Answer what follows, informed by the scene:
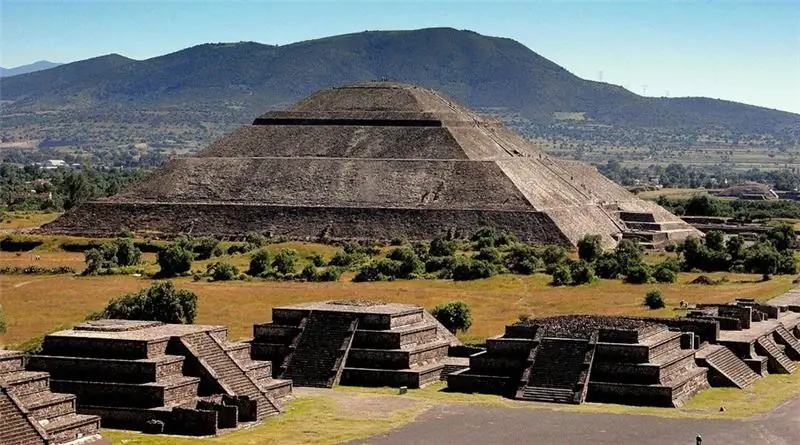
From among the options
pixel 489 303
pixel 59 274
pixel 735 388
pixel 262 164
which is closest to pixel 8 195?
pixel 262 164

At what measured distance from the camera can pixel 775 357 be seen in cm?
6275

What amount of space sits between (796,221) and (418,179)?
1957 inches

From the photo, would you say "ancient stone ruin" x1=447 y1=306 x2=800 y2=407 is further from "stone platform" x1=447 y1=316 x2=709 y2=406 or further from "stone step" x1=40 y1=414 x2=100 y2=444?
"stone step" x1=40 y1=414 x2=100 y2=444

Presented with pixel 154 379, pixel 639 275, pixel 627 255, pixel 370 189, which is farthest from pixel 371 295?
pixel 370 189

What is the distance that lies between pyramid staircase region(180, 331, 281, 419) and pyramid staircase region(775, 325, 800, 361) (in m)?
25.2

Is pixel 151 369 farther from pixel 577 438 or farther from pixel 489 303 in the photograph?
pixel 489 303

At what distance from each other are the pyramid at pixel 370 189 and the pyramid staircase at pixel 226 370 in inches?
2723

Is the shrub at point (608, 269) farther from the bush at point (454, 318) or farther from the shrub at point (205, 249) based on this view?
the bush at point (454, 318)

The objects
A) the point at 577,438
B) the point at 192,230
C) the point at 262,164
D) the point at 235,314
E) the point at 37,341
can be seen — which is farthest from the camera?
the point at 262,164

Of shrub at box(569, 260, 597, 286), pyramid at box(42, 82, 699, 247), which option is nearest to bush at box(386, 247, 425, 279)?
shrub at box(569, 260, 597, 286)

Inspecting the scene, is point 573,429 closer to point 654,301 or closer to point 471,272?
point 654,301

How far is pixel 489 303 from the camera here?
8438 centimetres

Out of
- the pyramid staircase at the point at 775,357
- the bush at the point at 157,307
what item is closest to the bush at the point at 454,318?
the bush at the point at 157,307

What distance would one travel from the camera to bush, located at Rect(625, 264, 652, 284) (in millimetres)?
95312
